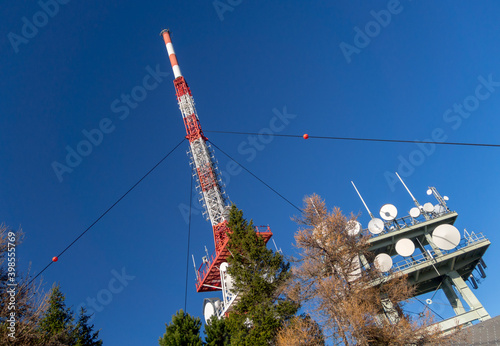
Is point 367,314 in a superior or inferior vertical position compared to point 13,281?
inferior

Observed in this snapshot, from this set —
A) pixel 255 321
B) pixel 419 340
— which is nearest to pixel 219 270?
pixel 255 321

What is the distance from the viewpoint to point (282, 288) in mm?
21484

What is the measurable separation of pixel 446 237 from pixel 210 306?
2623 centimetres

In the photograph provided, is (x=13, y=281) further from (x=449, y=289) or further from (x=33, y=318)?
(x=449, y=289)

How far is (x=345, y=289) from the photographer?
18.7 metres

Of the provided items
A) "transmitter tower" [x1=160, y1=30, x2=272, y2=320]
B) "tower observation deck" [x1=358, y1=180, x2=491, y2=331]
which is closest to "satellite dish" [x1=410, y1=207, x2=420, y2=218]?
"tower observation deck" [x1=358, y1=180, x2=491, y2=331]

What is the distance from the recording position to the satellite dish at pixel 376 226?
3709cm

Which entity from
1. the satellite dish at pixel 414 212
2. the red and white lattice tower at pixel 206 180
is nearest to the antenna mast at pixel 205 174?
the red and white lattice tower at pixel 206 180

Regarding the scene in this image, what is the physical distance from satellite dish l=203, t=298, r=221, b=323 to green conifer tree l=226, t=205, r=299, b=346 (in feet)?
31.5

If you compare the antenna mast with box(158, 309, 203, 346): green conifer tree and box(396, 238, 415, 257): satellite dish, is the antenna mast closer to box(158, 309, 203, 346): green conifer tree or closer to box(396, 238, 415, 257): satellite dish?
box(158, 309, 203, 346): green conifer tree

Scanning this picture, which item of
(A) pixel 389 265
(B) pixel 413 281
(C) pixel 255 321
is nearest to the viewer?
(C) pixel 255 321

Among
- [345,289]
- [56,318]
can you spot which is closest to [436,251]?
[345,289]

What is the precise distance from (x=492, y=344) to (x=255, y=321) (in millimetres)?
14192

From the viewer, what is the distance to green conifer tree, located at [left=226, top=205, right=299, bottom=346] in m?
21.7
